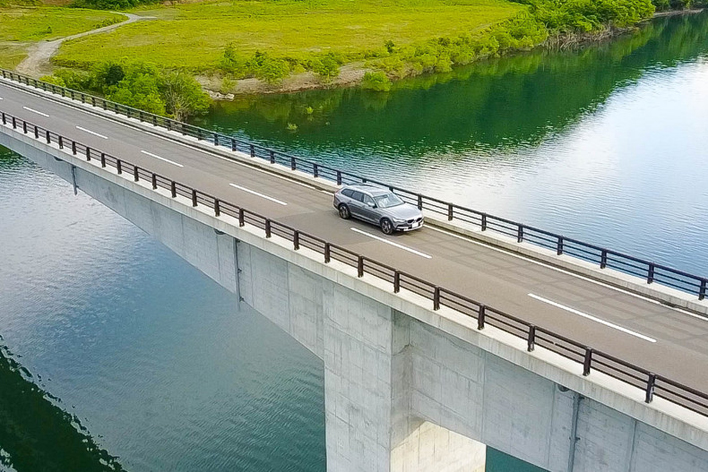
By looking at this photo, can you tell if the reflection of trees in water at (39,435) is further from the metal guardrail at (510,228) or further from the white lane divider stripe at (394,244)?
the metal guardrail at (510,228)

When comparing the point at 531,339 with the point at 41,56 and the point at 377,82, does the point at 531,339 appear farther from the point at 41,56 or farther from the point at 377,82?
the point at 41,56

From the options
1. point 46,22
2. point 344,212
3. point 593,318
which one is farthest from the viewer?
point 46,22

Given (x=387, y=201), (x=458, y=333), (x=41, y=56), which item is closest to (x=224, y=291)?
(x=387, y=201)

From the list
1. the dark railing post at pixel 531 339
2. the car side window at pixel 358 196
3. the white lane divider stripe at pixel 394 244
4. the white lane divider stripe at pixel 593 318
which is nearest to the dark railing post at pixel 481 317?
the dark railing post at pixel 531 339

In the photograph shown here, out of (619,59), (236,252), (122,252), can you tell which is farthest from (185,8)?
(236,252)

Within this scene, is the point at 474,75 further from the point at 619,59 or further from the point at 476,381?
the point at 476,381

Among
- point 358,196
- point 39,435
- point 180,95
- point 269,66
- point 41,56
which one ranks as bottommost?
point 39,435

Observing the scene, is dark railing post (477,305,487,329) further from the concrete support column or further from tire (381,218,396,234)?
tire (381,218,396,234)

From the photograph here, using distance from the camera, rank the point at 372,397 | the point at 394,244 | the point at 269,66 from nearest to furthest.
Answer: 1. the point at 372,397
2. the point at 394,244
3. the point at 269,66
